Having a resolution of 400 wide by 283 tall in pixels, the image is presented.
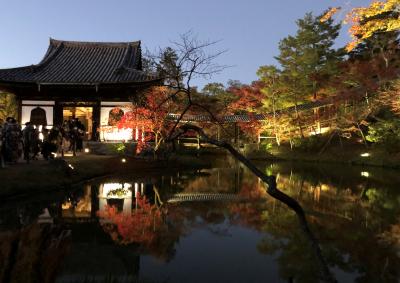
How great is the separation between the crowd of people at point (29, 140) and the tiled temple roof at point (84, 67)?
144 inches

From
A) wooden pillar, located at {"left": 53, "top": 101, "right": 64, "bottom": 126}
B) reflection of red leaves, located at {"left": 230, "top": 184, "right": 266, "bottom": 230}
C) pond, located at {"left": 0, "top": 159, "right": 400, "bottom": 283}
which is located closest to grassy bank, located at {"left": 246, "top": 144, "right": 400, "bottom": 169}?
pond, located at {"left": 0, "top": 159, "right": 400, "bottom": 283}

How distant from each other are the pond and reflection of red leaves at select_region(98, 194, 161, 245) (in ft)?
0.09

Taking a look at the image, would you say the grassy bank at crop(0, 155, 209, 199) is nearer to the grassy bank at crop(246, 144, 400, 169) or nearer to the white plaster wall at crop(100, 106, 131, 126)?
the white plaster wall at crop(100, 106, 131, 126)

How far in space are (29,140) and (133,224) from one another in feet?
32.4

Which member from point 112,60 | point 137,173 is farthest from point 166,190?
point 112,60

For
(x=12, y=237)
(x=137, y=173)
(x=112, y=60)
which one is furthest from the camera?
(x=112, y=60)

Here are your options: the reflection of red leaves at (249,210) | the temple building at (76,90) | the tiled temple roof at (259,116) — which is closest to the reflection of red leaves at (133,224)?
the reflection of red leaves at (249,210)

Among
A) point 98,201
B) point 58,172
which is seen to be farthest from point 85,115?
point 98,201

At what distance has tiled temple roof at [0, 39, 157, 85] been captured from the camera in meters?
23.8

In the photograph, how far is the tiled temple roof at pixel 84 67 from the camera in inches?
935

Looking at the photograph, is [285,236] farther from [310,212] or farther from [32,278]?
[32,278]

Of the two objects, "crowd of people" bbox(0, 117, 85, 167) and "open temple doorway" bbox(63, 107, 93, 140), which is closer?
"crowd of people" bbox(0, 117, 85, 167)

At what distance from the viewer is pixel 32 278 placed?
3117mm

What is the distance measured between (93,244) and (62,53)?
85.1 ft
